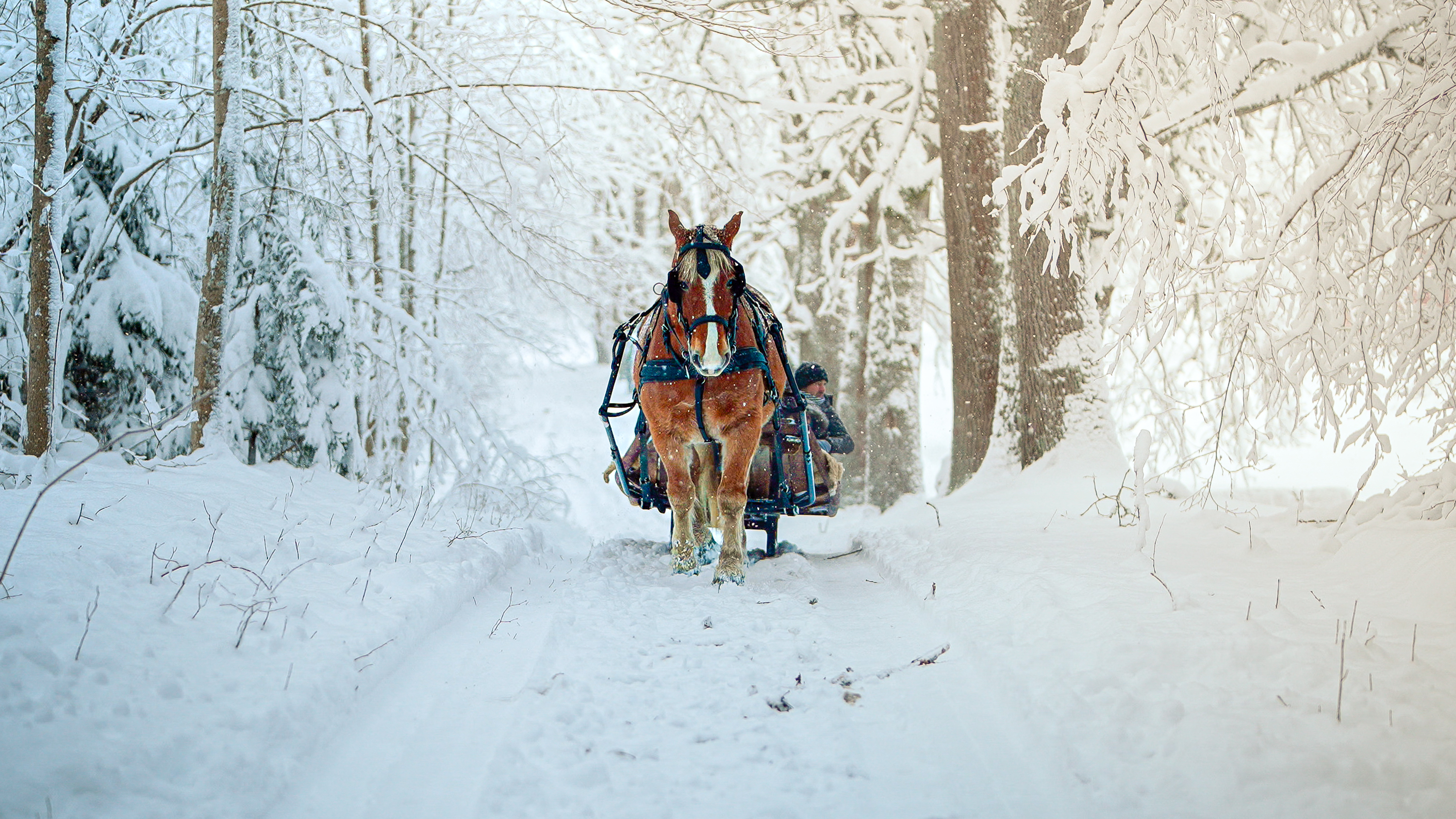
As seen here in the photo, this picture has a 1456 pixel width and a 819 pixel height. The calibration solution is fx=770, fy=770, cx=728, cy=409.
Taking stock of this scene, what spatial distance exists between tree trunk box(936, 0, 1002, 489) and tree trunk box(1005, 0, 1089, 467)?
2.09 feet

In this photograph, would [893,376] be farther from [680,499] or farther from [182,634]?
[182,634]

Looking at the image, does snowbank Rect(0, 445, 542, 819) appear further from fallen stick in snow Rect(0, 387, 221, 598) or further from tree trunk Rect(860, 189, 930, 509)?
tree trunk Rect(860, 189, 930, 509)

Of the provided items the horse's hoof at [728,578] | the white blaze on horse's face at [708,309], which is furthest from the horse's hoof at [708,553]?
the white blaze on horse's face at [708,309]

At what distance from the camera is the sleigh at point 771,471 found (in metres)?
5.27

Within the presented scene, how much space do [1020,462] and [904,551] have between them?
2.07m

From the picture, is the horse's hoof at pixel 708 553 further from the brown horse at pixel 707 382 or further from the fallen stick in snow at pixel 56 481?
the fallen stick in snow at pixel 56 481

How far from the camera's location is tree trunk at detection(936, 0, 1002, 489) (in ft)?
24.0

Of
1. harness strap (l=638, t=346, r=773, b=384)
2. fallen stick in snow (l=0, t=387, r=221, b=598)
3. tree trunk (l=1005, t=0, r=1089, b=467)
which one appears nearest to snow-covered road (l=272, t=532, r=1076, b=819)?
fallen stick in snow (l=0, t=387, r=221, b=598)

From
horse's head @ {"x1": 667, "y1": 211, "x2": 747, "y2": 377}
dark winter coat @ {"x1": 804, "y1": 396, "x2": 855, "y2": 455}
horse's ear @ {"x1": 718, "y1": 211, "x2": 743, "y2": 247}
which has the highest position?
horse's ear @ {"x1": 718, "y1": 211, "x2": 743, "y2": 247}

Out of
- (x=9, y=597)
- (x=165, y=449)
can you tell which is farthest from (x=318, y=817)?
(x=165, y=449)

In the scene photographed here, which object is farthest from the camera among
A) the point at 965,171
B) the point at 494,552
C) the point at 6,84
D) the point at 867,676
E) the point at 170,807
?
the point at 965,171

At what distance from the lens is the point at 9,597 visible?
2406 millimetres

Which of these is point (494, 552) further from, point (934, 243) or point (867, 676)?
point (934, 243)

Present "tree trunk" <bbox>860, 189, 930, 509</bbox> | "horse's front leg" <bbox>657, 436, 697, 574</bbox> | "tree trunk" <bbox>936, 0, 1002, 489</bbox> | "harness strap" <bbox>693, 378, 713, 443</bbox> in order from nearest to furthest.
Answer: "harness strap" <bbox>693, 378, 713, 443</bbox> → "horse's front leg" <bbox>657, 436, 697, 574</bbox> → "tree trunk" <bbox>936, 0, 1002, 489</bbox> → "tree trunk" <bbox>860, 189, 930, 509</bbox>
